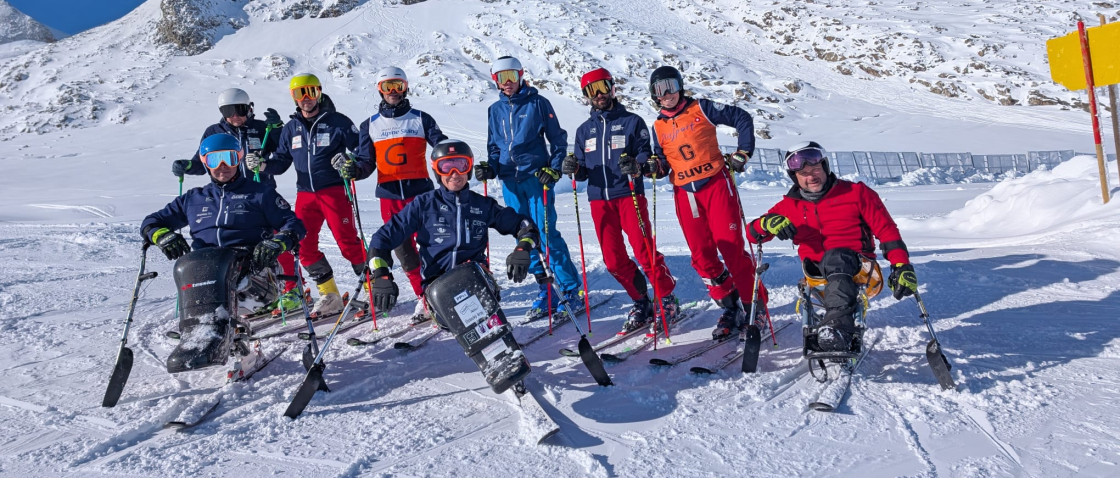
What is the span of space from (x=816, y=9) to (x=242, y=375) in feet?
217

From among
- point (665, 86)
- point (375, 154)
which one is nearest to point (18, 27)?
point (375, 154)

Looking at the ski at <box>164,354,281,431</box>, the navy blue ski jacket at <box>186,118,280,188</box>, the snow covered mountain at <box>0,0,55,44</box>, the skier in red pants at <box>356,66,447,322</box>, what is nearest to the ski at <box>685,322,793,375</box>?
the skier in red pants at <box>356,66,447,322</box>

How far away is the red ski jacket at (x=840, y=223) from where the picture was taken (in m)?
4.04

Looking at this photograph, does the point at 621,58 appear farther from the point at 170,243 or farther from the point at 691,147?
the point at 170,243

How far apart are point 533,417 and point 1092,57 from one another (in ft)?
30.0

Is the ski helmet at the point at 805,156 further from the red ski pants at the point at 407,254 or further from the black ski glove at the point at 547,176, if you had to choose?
the red ski pants at the point at 407,254

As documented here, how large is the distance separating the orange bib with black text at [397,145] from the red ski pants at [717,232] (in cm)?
243

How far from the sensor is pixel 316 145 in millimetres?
6039

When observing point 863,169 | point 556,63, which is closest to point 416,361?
point 863,169

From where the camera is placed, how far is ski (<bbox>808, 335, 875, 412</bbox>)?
3.51 meters

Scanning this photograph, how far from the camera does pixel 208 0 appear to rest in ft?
208

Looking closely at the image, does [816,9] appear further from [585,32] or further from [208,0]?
[208,0]

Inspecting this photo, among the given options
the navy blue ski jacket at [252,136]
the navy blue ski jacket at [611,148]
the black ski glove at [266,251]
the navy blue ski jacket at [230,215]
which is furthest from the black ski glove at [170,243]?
the navy blue ski jacket at [611,148]

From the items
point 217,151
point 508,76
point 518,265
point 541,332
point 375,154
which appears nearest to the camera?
point 518,265
